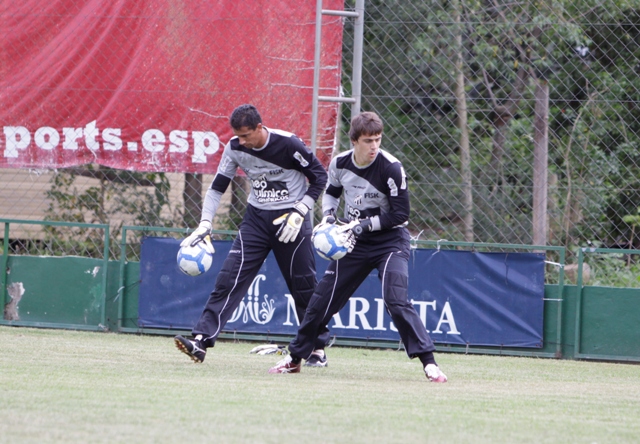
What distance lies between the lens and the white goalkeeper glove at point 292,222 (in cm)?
695

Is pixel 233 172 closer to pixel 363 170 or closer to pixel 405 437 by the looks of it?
pixel 363 170

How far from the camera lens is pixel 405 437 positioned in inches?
163

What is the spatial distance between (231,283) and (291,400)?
2.09 meters

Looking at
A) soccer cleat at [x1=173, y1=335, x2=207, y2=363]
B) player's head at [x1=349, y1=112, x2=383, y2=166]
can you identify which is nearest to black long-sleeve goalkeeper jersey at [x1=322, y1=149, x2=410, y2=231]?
player's head at [x1=349, y1=112, x2=383, y2=166]

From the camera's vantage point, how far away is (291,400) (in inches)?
203

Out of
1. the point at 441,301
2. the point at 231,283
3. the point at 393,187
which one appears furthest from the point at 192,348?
the point at 441,301

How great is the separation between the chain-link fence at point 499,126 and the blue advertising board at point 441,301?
0.86m

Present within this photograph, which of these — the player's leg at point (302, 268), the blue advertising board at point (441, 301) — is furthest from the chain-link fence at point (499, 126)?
the player's leg at point (302, 268)

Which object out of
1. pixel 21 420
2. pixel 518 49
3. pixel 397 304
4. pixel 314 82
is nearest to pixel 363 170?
pixel 397 304

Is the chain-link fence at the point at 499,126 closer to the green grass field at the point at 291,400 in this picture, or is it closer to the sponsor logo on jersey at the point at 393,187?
the green grass field at the point at 291,400

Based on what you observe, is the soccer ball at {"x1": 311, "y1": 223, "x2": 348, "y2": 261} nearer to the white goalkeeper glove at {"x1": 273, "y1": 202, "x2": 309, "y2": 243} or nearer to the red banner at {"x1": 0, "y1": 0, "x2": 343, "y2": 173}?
the white goalkeeper glove at {"x1": 273, "y1": 202, "x2": 309, "y2": 243}

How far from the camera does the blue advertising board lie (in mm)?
8938

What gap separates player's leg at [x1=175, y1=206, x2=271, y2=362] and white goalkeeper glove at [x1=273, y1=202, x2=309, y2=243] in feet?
0.92

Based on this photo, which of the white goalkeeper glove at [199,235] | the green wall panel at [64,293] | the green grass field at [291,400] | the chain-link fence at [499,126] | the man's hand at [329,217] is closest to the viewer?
the green grass field at [291,400]
